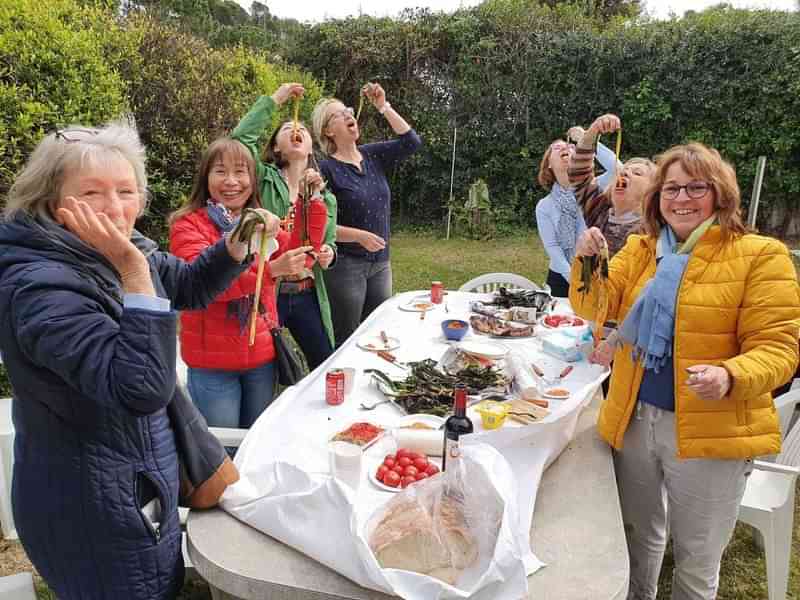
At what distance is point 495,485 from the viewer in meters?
1.43

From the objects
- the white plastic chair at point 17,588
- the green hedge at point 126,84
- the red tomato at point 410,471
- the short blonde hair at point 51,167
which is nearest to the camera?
the short blonde hair at point 51,167

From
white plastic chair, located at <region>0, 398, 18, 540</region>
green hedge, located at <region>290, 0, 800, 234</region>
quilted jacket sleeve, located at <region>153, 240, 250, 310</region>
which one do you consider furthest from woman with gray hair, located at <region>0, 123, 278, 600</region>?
green hedge, located at <region>290, 0, 800, 234</region>

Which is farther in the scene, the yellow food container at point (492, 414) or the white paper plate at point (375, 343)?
the white paper plate at point (375, 343)

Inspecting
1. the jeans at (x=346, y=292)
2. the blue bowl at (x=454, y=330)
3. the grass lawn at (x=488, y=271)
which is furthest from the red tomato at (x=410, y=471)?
the jeans at (x=346, y=292)

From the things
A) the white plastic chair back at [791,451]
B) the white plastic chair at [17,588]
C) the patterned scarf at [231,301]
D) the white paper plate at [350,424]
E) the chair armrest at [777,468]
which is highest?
the patterned scarf at [231,301]

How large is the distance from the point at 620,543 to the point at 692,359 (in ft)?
2.25

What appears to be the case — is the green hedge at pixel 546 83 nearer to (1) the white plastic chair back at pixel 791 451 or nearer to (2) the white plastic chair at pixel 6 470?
(1) the white plastic chair back at pixel 791 451

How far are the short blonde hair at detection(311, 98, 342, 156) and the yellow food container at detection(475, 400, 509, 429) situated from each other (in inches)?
94.5

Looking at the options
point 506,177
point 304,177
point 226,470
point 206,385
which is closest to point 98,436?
point 226,470

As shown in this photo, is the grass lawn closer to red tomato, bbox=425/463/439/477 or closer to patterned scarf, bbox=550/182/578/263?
red tomato, bbox=425/463/439/477

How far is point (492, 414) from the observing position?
79.8 inches

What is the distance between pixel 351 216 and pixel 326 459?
7.25 feet

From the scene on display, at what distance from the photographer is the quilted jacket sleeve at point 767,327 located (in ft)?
5.66

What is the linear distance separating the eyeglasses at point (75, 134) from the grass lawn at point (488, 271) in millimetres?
1661
